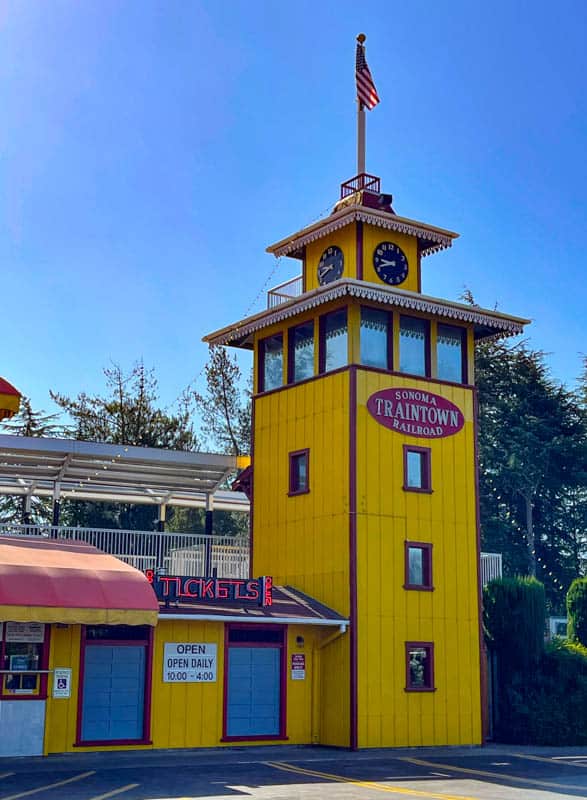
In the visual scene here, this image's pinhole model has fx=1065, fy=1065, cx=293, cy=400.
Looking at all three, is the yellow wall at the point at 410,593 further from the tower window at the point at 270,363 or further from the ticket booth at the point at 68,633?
the ticket booth at the point at 68,633

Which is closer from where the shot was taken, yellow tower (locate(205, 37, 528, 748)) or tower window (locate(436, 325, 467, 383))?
yellow tower (locate(205, 37, 528, 748))

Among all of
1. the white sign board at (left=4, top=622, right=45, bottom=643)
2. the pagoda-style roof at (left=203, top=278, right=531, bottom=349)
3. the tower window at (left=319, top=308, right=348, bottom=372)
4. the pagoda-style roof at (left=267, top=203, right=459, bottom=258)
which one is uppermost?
the pagoda-style roof at (left=267, top=203, right=459, bottom=258)

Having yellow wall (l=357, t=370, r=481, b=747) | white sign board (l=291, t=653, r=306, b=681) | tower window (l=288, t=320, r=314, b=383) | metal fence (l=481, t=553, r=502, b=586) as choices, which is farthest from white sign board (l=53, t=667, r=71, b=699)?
metal fence (l=481, t=553, r=502, b=586)

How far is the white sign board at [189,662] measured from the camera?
79.0ft

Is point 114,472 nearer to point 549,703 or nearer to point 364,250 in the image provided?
point 364,250

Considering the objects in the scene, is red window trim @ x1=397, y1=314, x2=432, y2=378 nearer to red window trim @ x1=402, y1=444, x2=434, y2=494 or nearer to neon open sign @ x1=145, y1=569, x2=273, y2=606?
red window trim @ x1=402, y1=444, x2=434, y2=494

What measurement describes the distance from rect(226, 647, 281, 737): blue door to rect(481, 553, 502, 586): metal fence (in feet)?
28.5

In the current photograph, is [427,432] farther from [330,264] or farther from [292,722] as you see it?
[292,722]

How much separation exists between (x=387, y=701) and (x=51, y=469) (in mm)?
11457

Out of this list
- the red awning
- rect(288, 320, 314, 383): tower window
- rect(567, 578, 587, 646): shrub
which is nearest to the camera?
the red awning

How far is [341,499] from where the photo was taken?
87.9 ft

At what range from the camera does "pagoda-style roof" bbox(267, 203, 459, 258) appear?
2873 cm

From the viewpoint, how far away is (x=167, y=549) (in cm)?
2923

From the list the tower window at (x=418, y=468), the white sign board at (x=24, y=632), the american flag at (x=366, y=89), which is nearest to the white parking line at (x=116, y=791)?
the white sign board at (x=24, y=632)
